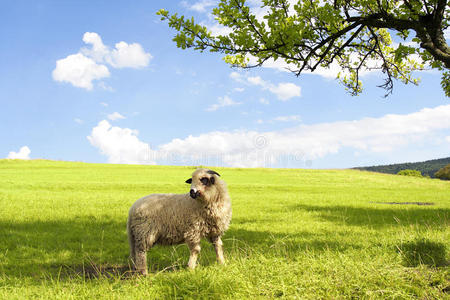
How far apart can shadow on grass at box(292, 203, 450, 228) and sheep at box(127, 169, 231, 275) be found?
9720mm

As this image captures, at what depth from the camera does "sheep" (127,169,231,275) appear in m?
7.44

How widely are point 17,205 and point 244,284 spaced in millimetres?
19650

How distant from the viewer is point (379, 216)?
59.4 feet

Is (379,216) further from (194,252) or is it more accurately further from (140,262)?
(140,262)

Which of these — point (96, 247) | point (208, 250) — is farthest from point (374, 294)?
point (96, 247)

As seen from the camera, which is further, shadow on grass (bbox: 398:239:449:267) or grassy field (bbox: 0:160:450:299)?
shadow on grass (bbox: 398:239:449:267)

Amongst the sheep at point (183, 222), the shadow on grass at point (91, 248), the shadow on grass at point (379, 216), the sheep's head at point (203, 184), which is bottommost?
the shadow on grass at point (379, 216)

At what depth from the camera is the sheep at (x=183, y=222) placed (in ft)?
24.4

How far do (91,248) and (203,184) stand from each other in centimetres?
570

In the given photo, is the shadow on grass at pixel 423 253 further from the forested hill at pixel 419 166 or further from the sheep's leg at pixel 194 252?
the forested hill at pixel 419 166

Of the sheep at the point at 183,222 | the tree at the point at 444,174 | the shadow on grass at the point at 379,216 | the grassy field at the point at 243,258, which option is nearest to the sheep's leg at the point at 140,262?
the sheep at the point at 183,222

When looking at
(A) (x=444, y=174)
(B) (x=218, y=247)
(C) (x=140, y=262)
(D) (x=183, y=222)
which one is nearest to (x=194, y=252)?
(B) (x=218, y=247)

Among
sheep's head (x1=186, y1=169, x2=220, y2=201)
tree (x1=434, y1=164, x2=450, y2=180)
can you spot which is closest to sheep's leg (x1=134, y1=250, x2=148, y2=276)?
sheep's head (x1=186, y1=169, x2=220, y2=201)

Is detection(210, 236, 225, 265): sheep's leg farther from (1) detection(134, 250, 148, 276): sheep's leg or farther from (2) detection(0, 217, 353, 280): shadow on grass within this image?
(1) detection(134, 250, 148, 276): sheep's leg
